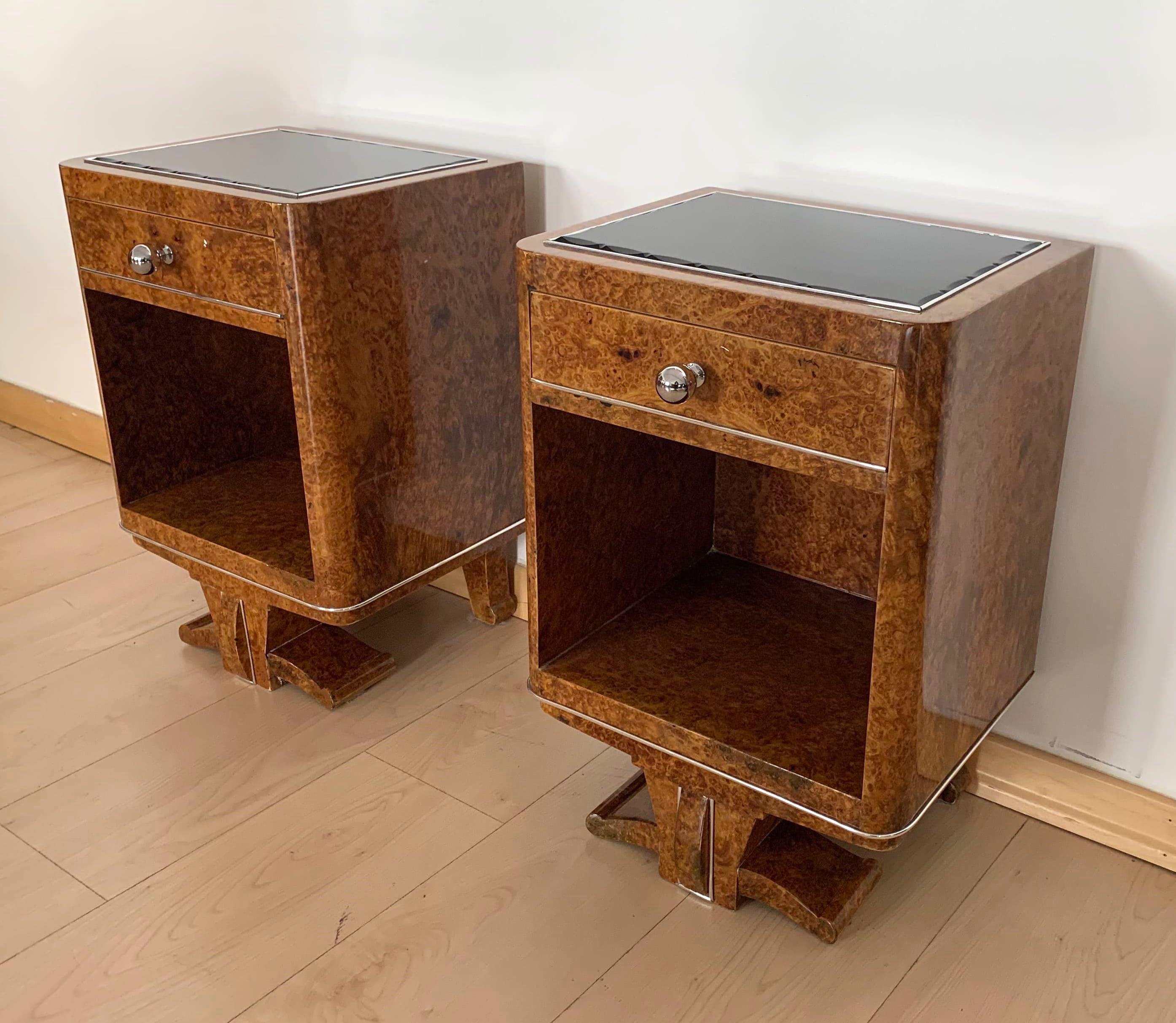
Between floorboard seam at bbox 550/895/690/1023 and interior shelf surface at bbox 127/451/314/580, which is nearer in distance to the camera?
floorboard seam at bbox 550/895/690/1023

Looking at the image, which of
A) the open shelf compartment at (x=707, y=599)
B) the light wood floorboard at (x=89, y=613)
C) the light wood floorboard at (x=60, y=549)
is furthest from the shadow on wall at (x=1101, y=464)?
the light wood floorboard at (x=60, y=549)

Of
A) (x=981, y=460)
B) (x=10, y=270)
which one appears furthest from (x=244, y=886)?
(x=10, y=270)

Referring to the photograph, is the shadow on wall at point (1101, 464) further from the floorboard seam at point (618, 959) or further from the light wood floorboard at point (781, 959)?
the floorboard seam at point (618, 959)

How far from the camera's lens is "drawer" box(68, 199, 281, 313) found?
4.29ft

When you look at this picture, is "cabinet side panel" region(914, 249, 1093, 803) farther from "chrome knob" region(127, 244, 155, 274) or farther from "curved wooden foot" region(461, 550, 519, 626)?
"chrome knob" region(127, 244, 155, 274)

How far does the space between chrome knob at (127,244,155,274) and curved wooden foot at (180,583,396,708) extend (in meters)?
0.43

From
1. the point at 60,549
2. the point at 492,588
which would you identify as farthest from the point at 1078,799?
the point at 60,549

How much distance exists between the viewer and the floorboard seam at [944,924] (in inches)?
44.8

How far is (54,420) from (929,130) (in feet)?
6.13

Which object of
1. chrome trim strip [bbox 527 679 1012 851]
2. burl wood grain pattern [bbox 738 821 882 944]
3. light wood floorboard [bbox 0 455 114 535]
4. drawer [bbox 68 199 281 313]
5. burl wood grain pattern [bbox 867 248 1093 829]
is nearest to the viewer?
burl wood grain pattern [bbox 867 248 1093 829]

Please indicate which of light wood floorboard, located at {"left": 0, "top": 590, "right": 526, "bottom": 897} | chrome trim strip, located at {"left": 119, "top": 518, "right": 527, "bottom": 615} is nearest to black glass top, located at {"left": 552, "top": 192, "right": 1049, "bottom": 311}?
chrome trim strip, located at {"left": 119, "top": 518, "right": 527, "bottom": 615}

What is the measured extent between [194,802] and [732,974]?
662mm

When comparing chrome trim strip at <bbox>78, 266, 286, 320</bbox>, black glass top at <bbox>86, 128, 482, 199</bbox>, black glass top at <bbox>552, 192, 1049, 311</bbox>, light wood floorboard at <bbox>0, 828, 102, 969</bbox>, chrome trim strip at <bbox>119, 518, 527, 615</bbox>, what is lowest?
light wood floorboard at <bbox>0, 828, 102, 969</bbox>

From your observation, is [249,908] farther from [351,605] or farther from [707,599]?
[707,599]
